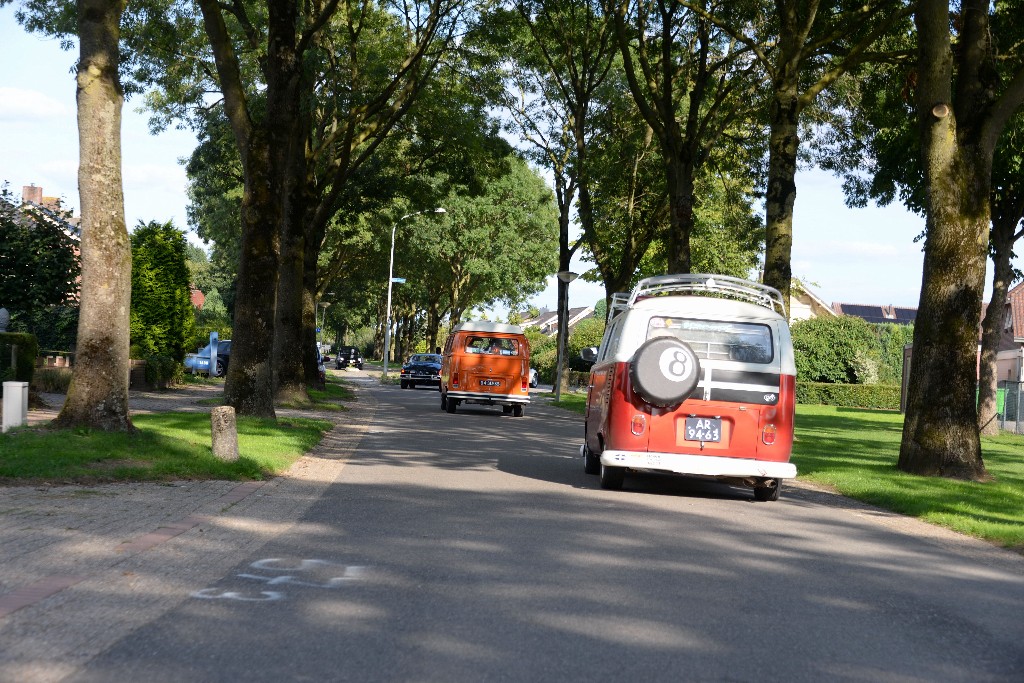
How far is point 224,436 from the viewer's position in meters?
12.8

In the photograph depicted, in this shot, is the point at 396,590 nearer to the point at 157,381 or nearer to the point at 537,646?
the point at 537,646

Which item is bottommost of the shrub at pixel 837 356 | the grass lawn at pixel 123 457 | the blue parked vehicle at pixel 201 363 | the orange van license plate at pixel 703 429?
the grass lawn at pixel 123 457

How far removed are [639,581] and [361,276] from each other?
57195 mm

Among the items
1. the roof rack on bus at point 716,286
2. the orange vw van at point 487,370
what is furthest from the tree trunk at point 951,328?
the orange vw van at point 487,370

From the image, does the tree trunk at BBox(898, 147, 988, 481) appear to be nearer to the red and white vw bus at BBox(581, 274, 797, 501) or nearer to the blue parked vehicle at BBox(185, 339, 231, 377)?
the red and white vw bus at BBox(581, 274, 797, 501)

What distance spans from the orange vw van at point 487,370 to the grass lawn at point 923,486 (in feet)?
25.1

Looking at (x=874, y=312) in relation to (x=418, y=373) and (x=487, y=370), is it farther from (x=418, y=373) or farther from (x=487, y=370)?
(x=487, y=370)

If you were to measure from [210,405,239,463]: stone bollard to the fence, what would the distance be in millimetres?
28858

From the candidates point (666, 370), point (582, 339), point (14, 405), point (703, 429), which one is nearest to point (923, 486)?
point (703, 429)

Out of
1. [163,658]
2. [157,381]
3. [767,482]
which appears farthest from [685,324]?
[157,381]

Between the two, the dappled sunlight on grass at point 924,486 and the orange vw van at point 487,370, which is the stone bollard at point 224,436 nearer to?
the dappled sunlight on grass at point 924,486

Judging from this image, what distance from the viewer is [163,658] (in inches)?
193

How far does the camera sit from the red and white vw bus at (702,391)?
1141cm

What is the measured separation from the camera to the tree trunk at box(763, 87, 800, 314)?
2094cm
